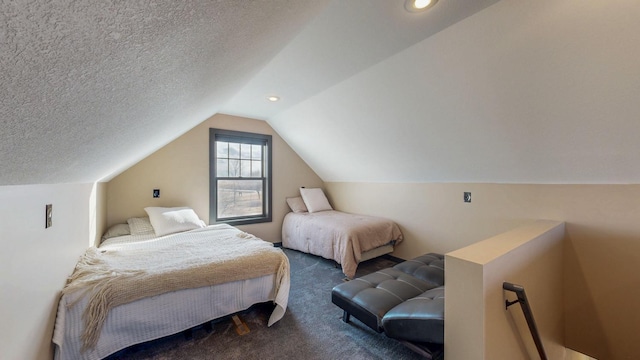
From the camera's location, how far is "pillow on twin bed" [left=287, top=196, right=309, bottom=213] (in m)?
4.42

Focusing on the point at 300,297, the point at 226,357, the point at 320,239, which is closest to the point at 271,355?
the point at 226,357

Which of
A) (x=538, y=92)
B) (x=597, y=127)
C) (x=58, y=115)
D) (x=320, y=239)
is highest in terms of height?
(x=538, y=92)

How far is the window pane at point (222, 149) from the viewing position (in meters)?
3.91

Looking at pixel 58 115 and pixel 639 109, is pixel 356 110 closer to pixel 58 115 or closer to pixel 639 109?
pixel 639 109

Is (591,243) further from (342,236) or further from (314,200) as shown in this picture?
(314,200)

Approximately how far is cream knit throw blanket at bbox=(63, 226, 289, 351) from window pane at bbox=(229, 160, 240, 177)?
168 cm

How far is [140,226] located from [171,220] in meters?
0.37

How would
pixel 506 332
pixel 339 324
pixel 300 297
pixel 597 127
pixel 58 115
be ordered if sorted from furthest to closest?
pixel 300 297, pixel 339 324, pixel 597 127, pixel 506 332, pixel 58 115

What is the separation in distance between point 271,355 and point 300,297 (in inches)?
33.6

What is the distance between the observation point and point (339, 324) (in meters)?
2.07

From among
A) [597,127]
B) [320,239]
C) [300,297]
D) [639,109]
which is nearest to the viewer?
[639,109]

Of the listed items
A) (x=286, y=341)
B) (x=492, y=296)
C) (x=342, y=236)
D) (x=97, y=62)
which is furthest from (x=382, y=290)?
(x=97, y=62)

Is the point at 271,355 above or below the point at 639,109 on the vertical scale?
below

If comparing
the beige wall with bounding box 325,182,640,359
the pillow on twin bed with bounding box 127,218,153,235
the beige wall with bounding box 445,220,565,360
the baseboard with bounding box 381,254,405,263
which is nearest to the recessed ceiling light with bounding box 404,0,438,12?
the beige wall with bounding box 445,220,565,360
